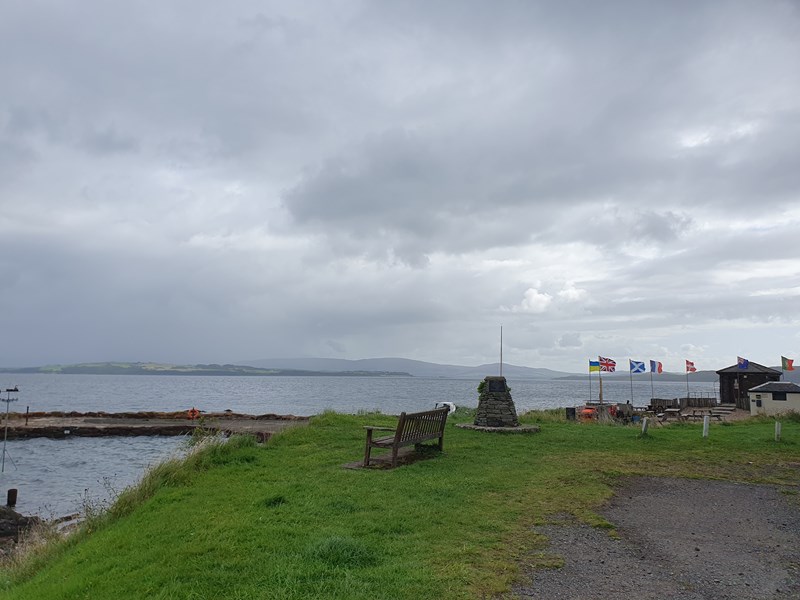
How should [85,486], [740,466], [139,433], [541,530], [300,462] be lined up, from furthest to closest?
[139,433]
[85,486]
[740,466]
[300,462]
[541,530]

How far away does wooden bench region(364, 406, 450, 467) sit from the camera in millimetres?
9772

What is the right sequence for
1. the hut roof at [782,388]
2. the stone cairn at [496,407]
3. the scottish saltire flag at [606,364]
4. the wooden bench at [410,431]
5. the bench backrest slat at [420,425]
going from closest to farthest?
the wooden bench at [410,431]
the bench backrest slat at [420,425]
the stone cairn at [496,407]
the hut roof at [782,388]
the scottish saltire flag at [606,364]

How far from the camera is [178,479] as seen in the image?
8836 mm

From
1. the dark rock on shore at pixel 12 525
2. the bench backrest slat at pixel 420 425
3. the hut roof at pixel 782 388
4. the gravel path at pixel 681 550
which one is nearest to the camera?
the gravel path at pixel 681 550

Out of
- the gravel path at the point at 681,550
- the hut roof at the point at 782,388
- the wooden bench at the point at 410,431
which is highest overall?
the hut roof at the point at 782,388

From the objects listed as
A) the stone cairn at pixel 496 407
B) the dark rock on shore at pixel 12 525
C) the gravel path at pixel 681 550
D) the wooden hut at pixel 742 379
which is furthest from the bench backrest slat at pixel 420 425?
the wooden hut at pixel 742 379

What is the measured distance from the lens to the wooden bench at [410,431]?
977 centimetres

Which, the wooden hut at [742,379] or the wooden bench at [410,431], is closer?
the wooden bench at [410,431]

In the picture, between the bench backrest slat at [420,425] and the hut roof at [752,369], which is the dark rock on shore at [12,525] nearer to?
the bench backrest slat at [420,425]

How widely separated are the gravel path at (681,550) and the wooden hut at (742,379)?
3052 cm

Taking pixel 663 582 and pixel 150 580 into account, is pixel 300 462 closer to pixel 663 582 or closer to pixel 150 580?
pixel 150 580

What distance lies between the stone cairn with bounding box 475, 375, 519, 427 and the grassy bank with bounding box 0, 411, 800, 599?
2774 millimetres

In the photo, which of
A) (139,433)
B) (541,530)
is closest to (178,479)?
(541,530)

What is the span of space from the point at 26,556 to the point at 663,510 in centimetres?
839
